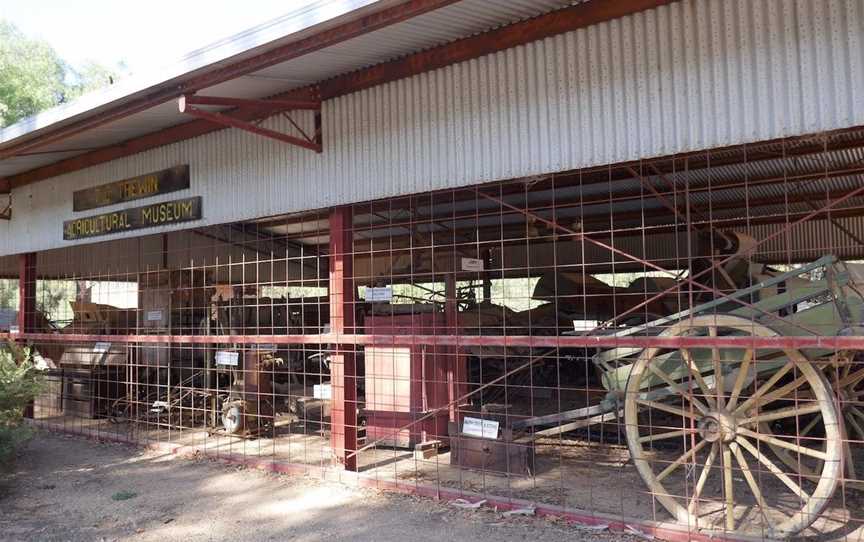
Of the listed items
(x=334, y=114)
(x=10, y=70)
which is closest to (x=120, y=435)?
(x=334, y=114)

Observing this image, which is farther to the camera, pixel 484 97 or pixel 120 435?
pixel 120 435

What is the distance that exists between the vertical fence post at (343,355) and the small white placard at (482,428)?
145cm

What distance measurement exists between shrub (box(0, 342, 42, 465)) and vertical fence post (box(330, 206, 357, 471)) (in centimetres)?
381

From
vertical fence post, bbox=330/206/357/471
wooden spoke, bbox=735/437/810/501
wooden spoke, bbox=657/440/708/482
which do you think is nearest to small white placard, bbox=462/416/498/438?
vertical fence post, bbox=330/206/357/471

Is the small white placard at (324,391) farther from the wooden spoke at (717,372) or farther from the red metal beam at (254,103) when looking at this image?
the wooden spoke at (717,372)

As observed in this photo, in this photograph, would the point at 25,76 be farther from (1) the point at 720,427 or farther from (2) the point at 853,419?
(2) the point at 853,419

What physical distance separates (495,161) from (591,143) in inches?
38.8

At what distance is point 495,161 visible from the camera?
6.39 meters

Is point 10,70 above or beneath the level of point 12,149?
above

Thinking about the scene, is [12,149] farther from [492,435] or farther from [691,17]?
[691,17]

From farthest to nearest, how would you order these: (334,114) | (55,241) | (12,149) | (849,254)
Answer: (849,254), (55,241), (12,149), (334,114)

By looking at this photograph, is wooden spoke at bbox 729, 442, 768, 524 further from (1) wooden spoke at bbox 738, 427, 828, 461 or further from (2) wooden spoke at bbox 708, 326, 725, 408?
(2) wooden spoke at bbox 708, 326, 725, 408

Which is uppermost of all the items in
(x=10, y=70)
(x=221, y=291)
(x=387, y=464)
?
(x=10, y=70)

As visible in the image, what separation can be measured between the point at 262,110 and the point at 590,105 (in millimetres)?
4189
